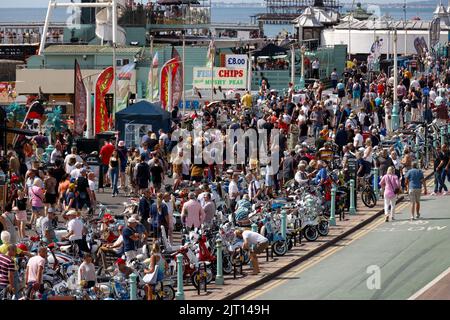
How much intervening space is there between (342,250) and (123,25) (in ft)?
144

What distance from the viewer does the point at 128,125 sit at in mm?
38312

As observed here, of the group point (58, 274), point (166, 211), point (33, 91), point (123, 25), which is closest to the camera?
point (58, 274)

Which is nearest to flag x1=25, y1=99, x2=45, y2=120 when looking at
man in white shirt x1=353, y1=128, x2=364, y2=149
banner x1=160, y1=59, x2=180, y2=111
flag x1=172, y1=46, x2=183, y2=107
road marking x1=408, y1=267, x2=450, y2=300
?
banner x1=160, y1=59, x2=180, y2=111

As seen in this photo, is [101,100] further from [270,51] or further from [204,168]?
[270,51]

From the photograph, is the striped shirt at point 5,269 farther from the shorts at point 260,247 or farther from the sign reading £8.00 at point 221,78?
the sign reading £8.00 at point 221,78

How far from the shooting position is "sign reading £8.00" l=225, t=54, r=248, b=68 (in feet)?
177

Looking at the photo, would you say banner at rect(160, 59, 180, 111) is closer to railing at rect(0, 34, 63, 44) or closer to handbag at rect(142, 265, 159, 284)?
handbag at rect(142, 265, 159, 284)

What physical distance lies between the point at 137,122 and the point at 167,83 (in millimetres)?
6402

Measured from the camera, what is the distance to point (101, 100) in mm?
40906

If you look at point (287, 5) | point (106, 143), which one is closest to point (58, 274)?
point (106, 143)

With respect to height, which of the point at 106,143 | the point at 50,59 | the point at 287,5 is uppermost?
the point at 287,5

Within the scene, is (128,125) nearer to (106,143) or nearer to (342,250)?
(106,143)

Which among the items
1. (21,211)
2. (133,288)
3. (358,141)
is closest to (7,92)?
(358,141)

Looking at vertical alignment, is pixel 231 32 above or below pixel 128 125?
above
